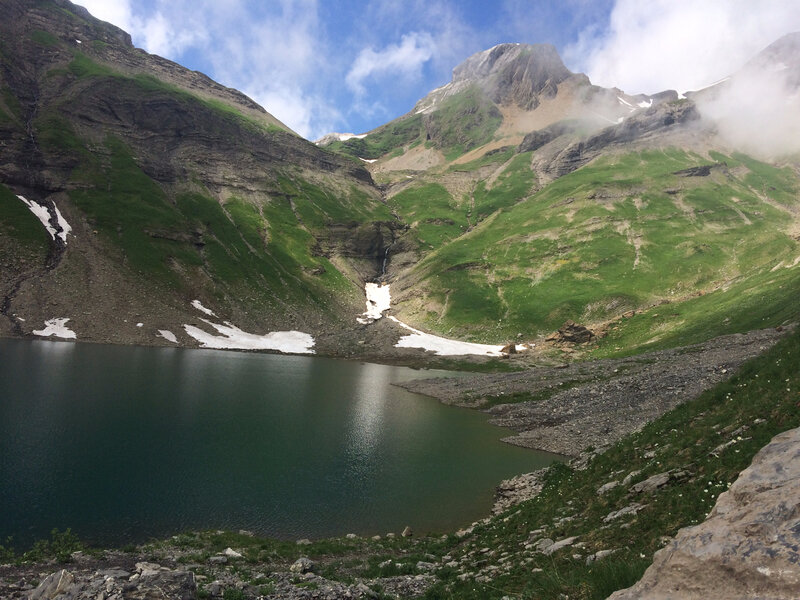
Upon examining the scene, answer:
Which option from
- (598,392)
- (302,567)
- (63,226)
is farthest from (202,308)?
(302,567)

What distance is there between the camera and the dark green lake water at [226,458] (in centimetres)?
3067

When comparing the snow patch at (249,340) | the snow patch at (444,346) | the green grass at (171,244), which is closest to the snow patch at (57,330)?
the snow patch at (249,340)

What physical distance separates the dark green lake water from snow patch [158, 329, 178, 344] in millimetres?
45134

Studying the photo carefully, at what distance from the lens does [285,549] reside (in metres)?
25.4

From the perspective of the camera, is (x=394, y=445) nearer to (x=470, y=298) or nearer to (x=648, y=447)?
(x=648, y=447)

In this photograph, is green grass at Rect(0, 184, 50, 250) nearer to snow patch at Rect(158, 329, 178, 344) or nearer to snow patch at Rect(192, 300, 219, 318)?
snow patch at Rect(192, 300, 219, 318)

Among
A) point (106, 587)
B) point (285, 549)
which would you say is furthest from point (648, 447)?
point (106, 587)

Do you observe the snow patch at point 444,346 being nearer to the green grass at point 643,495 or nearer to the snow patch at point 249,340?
the snow patch at point 249,340

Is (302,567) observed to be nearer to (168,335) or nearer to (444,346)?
(168,335)

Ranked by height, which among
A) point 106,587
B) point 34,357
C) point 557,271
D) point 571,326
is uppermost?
point 557,271

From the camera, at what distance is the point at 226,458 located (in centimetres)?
4172

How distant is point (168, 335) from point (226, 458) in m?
99.8

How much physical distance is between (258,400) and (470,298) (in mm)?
125843

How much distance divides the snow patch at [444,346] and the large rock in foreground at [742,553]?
129424 mm
